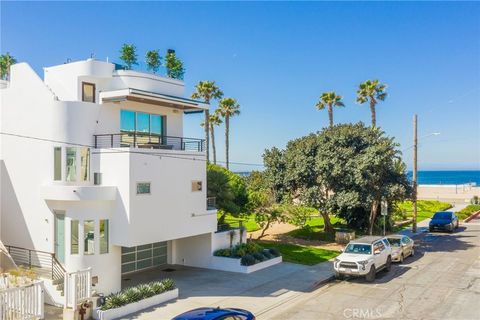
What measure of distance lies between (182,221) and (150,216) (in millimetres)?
2048

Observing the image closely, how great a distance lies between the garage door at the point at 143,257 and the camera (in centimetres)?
2114

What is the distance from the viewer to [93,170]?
18125 millimetres

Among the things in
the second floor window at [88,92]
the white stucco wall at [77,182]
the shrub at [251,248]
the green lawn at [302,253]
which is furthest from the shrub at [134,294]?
the green lawn at [302,253]

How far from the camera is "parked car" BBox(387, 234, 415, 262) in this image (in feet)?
76.8

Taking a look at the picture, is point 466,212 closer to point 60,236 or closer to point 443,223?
point 443,223

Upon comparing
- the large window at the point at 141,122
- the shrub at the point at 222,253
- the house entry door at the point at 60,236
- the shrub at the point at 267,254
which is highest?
the large window at the point at 141,122

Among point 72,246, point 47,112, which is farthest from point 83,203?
point 47,112

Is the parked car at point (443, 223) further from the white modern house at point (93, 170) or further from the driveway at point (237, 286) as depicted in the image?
the white modern house at point (93, 170)

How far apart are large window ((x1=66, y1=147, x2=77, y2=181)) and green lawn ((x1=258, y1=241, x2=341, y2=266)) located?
12.3m

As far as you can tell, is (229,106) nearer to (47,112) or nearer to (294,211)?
(294,211)

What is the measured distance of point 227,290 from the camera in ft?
59.8

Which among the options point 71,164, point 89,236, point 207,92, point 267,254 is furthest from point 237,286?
point 207,92

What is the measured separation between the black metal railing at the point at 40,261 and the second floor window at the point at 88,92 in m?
6.65

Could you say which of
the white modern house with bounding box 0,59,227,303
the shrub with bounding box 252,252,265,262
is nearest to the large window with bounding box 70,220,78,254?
the white modern house with bounding box 0,59,227,303
